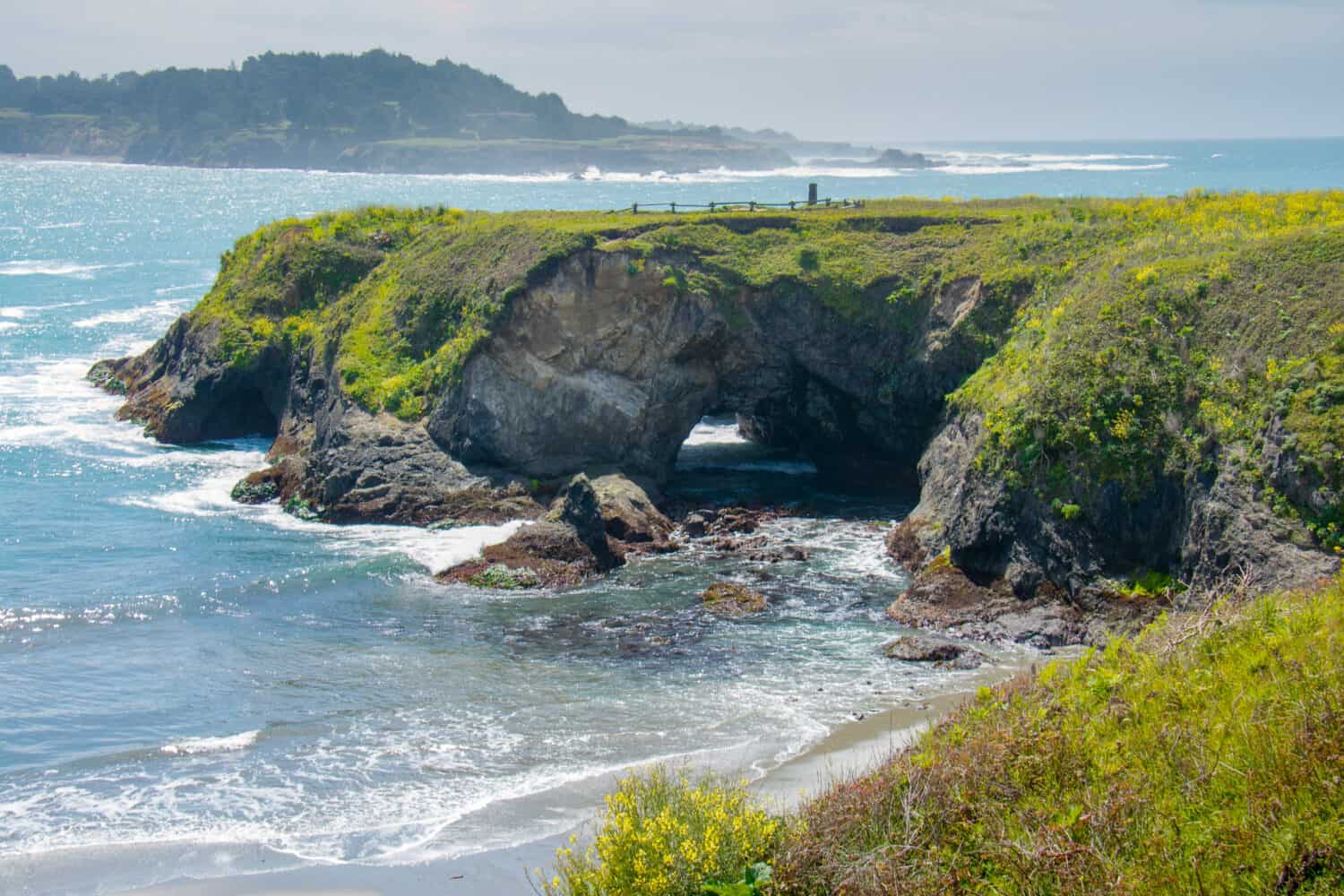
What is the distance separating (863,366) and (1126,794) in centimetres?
2808

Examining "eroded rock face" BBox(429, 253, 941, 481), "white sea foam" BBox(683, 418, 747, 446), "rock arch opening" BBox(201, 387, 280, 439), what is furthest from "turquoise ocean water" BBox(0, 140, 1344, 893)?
"eroded rock face" BBox(429, 253, 941, 481)

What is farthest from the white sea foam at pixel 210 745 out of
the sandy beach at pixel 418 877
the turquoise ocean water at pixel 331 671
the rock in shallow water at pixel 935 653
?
the rock in shallow water at pixel 935 653

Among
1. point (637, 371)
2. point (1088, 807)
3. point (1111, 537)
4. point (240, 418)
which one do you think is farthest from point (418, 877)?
point (240, 418)

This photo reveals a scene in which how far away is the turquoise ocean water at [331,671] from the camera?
698 inches

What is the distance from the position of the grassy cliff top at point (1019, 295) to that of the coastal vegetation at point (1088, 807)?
38.8 ft

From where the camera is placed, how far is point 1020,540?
2705 cm

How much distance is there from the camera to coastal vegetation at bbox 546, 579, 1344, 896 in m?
10.2

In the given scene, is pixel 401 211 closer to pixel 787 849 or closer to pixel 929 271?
pixel 929 271

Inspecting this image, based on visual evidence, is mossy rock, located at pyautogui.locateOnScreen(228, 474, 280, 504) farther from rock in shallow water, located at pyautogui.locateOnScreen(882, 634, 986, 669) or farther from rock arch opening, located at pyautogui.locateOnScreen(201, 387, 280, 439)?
rock in shallow water, located at pyautogui.locateOnScreen(882, 634, 986, 669)

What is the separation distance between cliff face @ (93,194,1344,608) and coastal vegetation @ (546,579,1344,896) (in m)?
11.3

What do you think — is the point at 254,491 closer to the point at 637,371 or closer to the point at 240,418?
the point at 240,418

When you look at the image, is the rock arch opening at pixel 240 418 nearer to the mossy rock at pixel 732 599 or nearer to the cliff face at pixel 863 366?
the cliff face at pixel 863 366

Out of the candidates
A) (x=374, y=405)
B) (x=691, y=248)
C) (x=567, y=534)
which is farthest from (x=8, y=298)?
(x=567, y=534)

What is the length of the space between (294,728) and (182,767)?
204 cm
